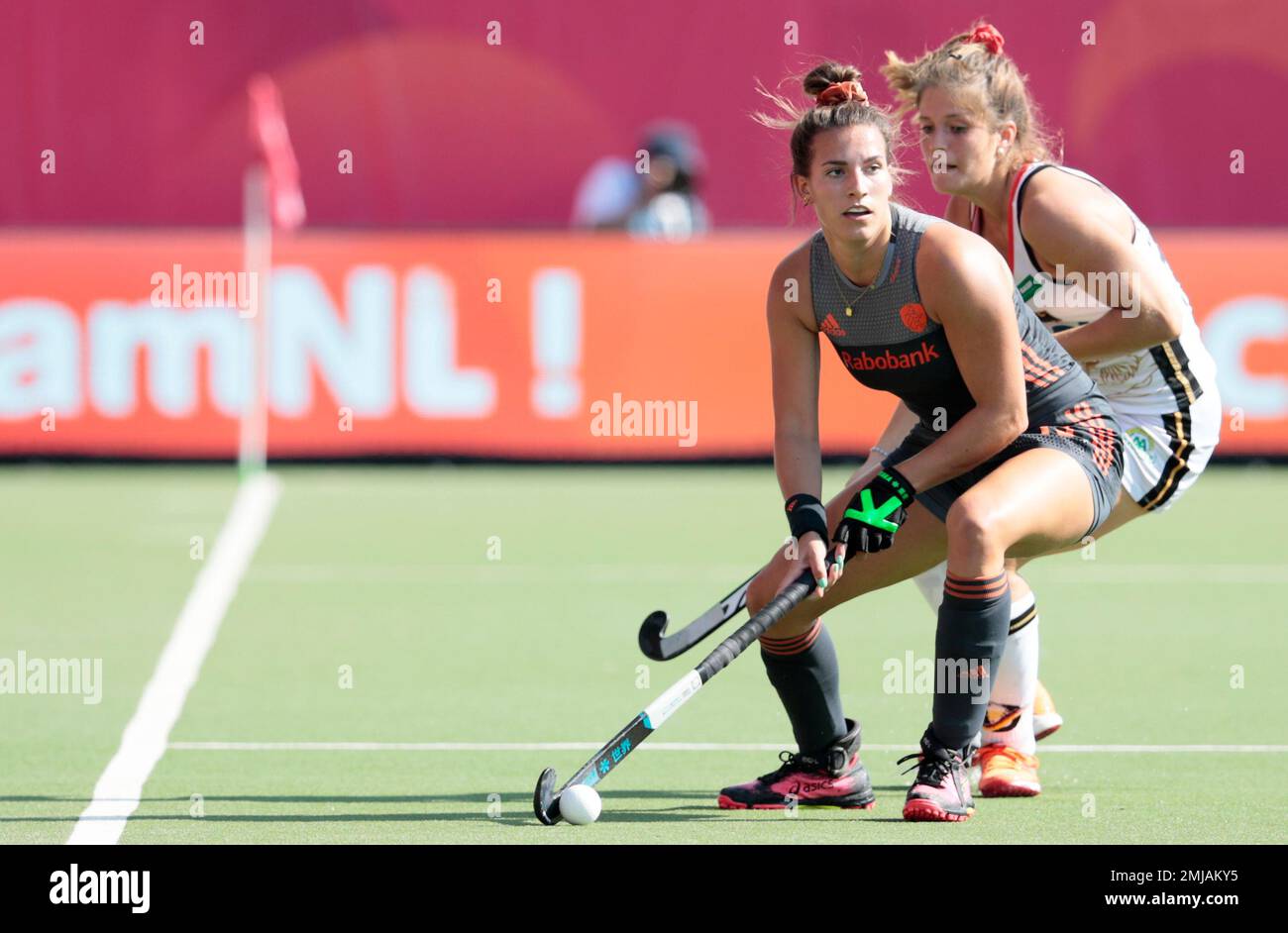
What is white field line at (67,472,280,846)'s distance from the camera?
5840mm

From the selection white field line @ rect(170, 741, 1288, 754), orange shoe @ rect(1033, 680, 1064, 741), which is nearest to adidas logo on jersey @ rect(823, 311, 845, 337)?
orange shoe @ rect(1033, 680, 1064, 741)

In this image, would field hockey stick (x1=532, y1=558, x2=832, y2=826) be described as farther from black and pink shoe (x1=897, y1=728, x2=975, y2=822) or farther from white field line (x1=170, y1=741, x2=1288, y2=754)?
white field line (x1=170, y1=741, x2=1288, y2=754)

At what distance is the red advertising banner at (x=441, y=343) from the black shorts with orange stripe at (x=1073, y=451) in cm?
761

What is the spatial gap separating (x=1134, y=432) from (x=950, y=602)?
0.99 metres

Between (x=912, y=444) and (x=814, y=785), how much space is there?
3.17 ft

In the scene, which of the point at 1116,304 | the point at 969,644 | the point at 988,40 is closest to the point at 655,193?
the point at 988,40

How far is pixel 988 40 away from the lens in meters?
6.30

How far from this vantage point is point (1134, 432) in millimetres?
6301

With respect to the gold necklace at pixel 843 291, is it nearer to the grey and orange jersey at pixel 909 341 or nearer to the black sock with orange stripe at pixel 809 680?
the grey and orange jersey at pixel 909 341

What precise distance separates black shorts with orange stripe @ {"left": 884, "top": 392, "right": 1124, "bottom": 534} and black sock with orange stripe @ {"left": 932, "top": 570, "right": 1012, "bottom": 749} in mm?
316

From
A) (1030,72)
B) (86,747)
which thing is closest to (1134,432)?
(86,747)

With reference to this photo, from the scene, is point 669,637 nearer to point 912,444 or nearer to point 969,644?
point 969,644

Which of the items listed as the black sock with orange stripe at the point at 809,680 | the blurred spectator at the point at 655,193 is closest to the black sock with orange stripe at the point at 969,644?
the black sock with orange stripe at the point at 809,680

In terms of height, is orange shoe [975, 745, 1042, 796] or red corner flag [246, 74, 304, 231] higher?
red corner flag [246, 74, 304, 231]
